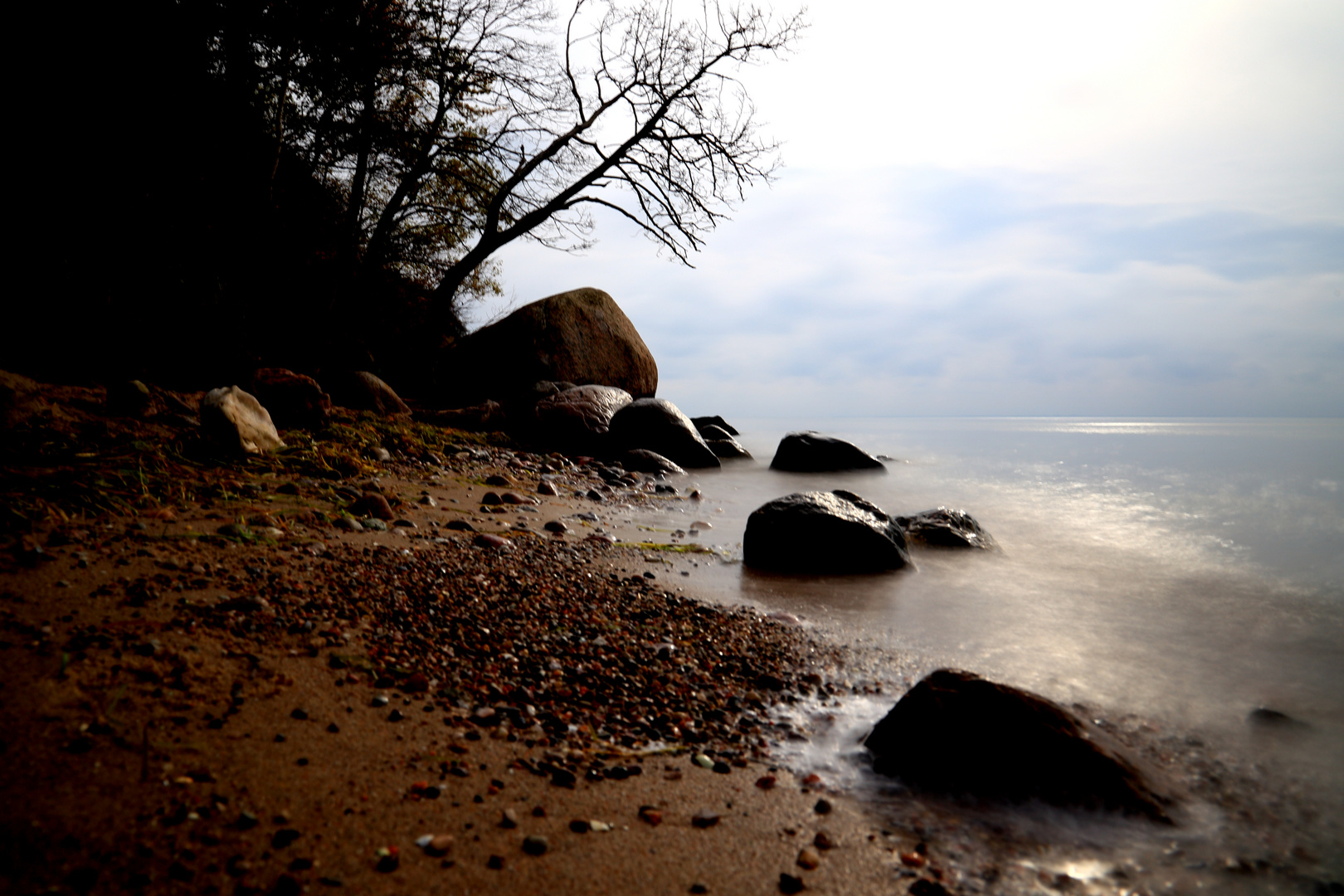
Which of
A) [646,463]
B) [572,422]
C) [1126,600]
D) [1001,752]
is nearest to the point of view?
[1001,752]

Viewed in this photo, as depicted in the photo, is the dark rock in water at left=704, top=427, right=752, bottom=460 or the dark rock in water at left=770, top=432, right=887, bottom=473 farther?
the dark rock in water at left=704, top=427, right=752, bottom=460

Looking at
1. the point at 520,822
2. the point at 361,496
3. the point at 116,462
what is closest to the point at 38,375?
the point at 116,462

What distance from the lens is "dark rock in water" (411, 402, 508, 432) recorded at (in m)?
11.3

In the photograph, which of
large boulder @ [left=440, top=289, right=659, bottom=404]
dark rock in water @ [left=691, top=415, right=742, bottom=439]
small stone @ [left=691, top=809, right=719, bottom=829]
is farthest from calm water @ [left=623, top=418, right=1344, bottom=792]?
dark rock in water @ [left=691, top=415, right=742, bottom=439]

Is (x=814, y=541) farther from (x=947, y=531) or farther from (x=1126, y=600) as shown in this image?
(x=1126, y=600)

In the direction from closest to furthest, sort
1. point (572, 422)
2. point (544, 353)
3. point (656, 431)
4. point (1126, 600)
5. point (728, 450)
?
1. point (1126, 600)
2. point (572, 422)
3. point (656, 431)
4. point (728, 450)
5. point (544, 353)

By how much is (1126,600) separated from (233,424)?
672 cm

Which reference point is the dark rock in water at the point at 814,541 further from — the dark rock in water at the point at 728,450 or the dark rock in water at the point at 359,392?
the dark rock in water at the point at 728,450

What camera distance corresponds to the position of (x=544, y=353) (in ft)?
48.4

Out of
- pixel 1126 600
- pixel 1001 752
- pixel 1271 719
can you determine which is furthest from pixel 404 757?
pixel 1126 600

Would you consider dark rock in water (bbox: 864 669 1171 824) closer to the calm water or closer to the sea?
the sea

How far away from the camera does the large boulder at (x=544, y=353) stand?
48.2 ft

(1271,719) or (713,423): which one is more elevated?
(713,423)

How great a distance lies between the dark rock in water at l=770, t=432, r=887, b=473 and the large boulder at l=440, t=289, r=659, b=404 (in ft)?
15.2
